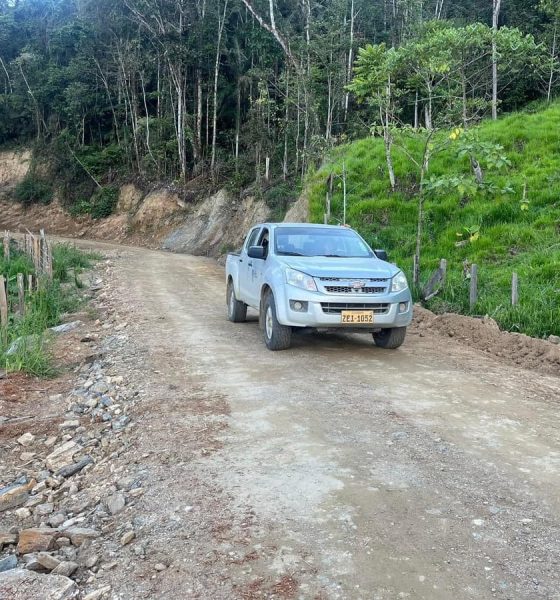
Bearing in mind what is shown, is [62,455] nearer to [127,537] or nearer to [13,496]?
[13,496]

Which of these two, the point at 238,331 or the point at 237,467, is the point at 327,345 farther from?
the point at 237,467

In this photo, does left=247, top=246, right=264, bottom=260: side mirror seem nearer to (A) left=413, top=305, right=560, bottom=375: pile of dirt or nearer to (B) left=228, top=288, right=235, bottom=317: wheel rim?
(B) left=228, top=288, right=235, bottom=317: wheel rim

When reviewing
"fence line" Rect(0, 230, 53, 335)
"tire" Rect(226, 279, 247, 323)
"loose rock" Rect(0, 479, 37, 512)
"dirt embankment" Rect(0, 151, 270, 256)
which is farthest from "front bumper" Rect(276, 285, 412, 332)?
"dirt embankment" Rect(0, 151, 270, 256)

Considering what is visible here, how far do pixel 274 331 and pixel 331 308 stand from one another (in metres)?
0.93

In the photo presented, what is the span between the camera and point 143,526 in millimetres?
3562

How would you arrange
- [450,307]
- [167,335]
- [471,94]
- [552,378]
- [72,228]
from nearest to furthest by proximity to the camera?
[552,378] < [167,335] < [450,307] < [471,94] < [72,228]

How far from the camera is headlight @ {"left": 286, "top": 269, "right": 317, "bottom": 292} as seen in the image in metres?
7.60

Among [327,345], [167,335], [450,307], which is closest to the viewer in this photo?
[327,345]

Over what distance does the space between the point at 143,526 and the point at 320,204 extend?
17818 mm

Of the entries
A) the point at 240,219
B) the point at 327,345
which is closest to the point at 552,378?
the point at 327,345

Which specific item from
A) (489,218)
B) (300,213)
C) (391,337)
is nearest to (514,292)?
(391,337)

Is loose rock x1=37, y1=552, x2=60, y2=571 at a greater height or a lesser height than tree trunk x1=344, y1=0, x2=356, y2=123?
lesser

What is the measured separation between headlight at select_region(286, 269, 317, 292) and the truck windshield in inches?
38.3

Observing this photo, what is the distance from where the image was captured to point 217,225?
1289 inches
